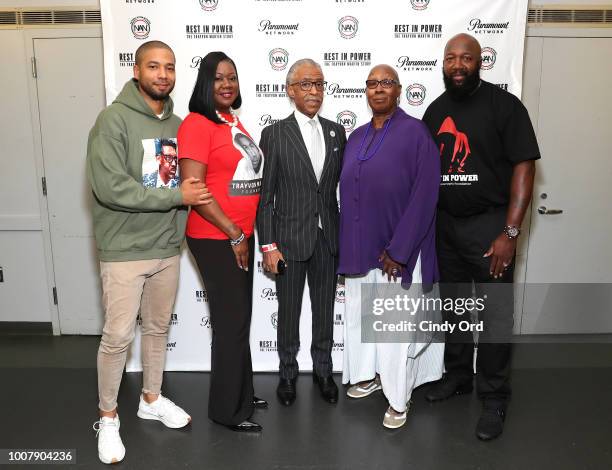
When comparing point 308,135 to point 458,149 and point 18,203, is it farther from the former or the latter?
point 18,203

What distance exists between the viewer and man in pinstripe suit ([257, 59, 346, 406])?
258cm

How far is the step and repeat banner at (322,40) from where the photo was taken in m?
2.93

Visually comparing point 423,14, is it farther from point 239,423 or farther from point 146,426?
point 146,426

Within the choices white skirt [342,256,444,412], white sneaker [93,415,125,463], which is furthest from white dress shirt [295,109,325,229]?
white sneaker [93,415,125,463]

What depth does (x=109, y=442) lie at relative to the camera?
2307mm

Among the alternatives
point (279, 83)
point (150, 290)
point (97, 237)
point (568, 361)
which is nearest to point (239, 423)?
point (150, 290)

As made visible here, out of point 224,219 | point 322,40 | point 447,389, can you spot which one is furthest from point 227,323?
point 322,40

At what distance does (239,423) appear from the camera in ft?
8.30

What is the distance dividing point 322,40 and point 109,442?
8.02ft

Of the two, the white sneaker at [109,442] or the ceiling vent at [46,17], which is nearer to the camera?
the white sneaker at [109,442]

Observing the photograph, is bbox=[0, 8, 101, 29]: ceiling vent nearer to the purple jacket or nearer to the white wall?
the white wall

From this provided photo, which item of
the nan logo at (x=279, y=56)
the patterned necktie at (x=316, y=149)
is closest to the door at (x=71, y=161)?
the nan logo at (x=279, y=56)

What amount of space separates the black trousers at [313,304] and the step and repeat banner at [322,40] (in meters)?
0.94

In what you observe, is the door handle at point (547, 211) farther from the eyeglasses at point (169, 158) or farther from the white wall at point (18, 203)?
the white wall at point (18, 203)
